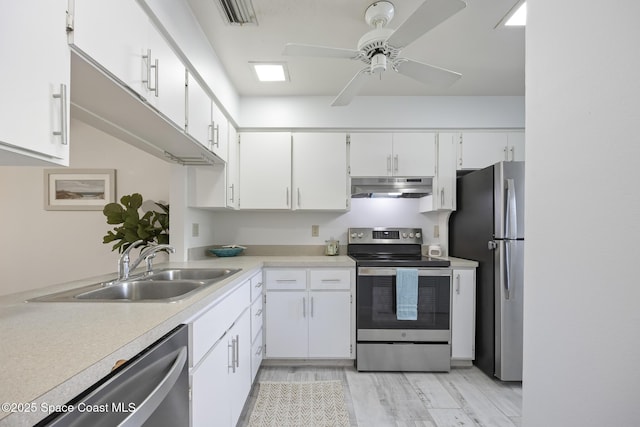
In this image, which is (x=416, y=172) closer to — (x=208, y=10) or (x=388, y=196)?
(x=388, y=196)

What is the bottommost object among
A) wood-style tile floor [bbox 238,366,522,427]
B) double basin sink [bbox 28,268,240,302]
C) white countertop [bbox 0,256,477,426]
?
wood-style tile floor [bbox 238,366,522,427]

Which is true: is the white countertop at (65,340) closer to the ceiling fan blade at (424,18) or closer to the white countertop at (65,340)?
the white countertop at (65,340)

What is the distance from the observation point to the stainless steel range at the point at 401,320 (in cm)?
253

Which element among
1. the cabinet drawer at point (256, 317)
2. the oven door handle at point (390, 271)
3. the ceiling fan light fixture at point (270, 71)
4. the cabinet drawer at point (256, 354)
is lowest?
the cabinet drawer at point (256, 354)

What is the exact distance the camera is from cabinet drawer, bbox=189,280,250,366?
3.83 feet

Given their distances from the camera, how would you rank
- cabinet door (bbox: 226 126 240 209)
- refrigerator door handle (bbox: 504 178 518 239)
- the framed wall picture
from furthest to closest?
the framed wall picture
cabinet door (bbox: 226 126 240 209)
refrigerator door handle (bbox: 504 178 518 239)

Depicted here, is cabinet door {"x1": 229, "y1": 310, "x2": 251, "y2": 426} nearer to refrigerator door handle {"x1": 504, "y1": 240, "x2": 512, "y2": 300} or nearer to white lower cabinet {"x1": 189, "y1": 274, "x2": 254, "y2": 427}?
white lower cabinet {"x1": 189, "y1": 274, "x2": 254, "y2": 427}

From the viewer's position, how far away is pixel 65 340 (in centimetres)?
75

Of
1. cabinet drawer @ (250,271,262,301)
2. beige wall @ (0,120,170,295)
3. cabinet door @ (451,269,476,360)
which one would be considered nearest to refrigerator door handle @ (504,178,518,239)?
cabinet door @ (451,269,476,360)

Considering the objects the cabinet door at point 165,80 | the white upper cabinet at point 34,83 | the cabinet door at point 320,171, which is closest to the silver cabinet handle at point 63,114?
the white upper cabinet at point 34,83

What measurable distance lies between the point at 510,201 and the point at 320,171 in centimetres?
161

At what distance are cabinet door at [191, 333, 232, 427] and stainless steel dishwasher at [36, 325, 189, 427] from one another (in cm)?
10

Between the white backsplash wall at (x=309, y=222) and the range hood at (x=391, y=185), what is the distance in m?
0.31

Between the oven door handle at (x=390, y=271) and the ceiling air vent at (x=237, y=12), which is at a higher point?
the ceiling air vent at (x=237, y=12)
